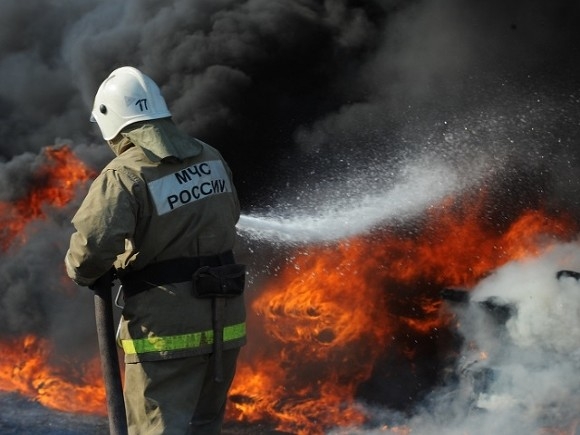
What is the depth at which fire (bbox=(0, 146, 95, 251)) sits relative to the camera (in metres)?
6.59

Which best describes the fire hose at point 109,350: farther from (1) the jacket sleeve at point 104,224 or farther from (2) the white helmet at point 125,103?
(2) the white helmet at point 125,103

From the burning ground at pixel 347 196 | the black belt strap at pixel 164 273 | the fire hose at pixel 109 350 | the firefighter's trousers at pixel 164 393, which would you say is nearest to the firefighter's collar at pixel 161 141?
the black belt strap at pixel 164 273

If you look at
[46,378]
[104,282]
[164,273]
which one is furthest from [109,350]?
[46,378]

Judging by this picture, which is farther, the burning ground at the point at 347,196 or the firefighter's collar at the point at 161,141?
the burning ground at the point at 347,196

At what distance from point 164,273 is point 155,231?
0.17 metres

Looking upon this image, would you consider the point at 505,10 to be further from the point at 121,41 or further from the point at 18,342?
the point at 18,342

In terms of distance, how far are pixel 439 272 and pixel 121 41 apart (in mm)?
3244

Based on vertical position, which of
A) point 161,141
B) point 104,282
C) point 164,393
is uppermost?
point 161,141

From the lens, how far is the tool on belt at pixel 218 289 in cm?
334

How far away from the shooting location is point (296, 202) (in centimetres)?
662

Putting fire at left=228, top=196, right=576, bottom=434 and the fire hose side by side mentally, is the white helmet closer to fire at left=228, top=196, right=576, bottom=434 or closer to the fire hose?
the fire hose

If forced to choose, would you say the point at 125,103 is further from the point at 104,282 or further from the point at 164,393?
the point at 164,393

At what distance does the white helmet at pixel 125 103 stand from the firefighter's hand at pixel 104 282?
565mm

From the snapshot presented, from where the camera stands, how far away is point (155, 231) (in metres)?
3.31
